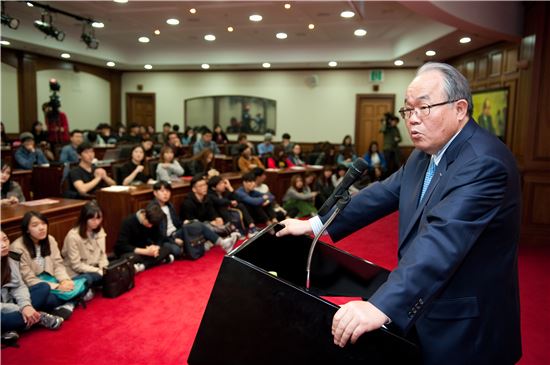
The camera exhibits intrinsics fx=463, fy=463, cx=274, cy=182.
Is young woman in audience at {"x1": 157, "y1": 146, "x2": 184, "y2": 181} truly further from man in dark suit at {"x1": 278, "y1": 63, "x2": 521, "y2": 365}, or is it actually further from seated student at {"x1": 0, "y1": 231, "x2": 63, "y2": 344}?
man in dark suit at {"x1": 278, "y1": 63, "x2": 521, "y2": 365}

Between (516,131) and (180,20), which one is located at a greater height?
(180,20)

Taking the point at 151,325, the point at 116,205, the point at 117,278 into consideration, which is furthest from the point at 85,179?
the point at 151,325

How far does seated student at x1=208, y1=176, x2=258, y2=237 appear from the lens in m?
5.81

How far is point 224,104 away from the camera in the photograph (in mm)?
13414

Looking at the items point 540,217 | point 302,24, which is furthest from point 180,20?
point 540,217

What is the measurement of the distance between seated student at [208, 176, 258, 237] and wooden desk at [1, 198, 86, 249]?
1797mm

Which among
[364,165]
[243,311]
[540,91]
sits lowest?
[243,311]

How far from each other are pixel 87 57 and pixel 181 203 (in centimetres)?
734

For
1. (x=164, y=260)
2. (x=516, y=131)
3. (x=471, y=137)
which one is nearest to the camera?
(x=471, y=137)

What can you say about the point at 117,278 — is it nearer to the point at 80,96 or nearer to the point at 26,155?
the point at 26,155

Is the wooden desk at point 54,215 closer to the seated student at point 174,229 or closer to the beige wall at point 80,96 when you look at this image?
the seated student at point 174,229

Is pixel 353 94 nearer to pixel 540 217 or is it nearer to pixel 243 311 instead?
pixel 540 217

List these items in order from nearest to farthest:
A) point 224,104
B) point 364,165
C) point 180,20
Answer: point 364,165, point 180,20, point 224,104

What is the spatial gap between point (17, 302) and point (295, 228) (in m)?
2.43
